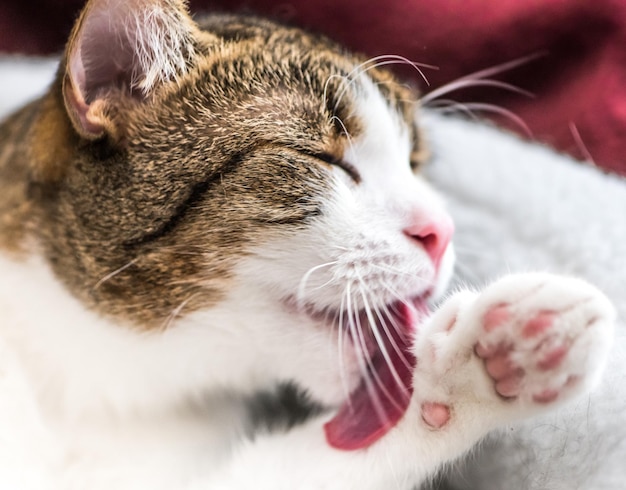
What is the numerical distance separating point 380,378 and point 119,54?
44cm

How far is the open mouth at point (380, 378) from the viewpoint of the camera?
0.67 meters

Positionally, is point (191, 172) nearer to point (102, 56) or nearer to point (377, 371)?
point (102, 56)

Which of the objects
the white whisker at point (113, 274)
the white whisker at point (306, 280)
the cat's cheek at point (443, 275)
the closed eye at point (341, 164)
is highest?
the closed eye at point (341, 164)

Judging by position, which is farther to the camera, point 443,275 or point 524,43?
point 524,43

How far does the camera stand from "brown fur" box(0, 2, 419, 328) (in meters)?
0.64

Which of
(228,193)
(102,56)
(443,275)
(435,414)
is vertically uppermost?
(102,56)

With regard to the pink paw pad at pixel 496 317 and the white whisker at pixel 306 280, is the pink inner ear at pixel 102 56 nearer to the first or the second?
the white whisker at pixel 306 280

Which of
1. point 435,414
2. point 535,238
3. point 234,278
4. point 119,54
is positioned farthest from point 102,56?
point 535,238

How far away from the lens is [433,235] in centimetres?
68

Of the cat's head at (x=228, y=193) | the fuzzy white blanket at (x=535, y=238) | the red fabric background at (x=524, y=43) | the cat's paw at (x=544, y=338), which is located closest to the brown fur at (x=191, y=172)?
the cat's head at (x=228, y=193)

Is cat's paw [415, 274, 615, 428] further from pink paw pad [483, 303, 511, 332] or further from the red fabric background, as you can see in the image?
the red fabric background

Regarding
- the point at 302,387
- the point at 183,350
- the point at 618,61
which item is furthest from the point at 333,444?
the point at 618,61

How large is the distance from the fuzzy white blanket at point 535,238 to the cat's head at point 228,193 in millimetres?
166

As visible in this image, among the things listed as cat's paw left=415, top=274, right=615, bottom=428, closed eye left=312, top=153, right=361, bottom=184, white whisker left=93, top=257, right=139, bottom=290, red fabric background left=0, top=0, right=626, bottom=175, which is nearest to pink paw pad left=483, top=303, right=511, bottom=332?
cat's paw left=415, top=274, right=615, bottom=428
